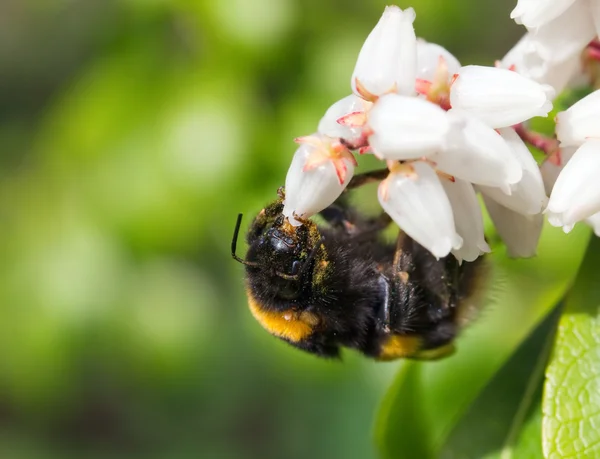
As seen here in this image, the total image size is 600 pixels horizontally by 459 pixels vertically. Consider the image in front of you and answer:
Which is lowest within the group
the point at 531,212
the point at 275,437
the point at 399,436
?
the point at 275,437

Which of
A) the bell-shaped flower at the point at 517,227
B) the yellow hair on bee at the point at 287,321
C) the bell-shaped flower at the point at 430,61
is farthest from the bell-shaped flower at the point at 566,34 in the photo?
the yellow hair on bee at the point at 287,321

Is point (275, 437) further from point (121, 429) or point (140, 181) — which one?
point (140, 181)

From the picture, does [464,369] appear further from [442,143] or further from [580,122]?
[442,143]

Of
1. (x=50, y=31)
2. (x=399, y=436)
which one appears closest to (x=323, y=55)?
(x=399, y=436)

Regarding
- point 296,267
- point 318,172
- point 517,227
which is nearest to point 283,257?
point 296,267

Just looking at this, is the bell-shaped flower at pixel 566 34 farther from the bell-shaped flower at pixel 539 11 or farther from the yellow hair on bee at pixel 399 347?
the yellow hair on bee at pixel 399 347

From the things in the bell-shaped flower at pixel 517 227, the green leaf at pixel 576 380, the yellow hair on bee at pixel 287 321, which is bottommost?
the green leaf at pixel 576 380
